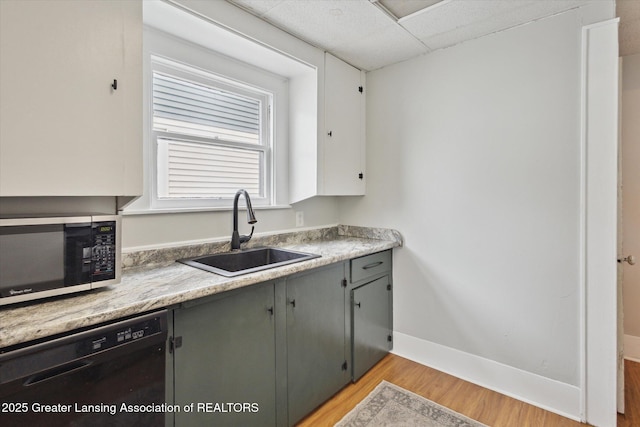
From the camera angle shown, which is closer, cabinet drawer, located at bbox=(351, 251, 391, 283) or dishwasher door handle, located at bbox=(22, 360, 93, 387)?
dishwasher door handle, located at bbox=(22, 360, 93, 387)

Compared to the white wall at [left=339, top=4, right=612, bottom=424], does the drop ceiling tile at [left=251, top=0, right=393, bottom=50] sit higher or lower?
higher

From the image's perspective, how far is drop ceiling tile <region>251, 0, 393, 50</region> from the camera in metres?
1.79

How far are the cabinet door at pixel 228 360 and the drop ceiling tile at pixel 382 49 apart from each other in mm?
1786

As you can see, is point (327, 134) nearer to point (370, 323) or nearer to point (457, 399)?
point (370, 323)

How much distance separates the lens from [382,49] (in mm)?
2311

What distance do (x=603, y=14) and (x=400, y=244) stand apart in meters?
1.80

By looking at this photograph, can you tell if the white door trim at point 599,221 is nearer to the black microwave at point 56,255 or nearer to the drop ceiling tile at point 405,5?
the drop ceiling tile at point 405,5

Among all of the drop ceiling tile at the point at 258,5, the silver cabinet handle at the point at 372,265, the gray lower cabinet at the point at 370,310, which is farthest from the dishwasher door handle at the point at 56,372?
the drop ceiling tile at the point at 258,5

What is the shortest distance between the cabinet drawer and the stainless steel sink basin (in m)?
0.40

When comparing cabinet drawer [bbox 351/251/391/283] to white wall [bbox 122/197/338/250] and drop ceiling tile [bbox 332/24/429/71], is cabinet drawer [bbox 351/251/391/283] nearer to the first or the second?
white wall [bbox 122/197/338/250]

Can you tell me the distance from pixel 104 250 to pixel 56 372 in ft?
1.35

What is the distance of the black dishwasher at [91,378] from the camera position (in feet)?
2.88

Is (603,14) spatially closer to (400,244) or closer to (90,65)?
(400,244)

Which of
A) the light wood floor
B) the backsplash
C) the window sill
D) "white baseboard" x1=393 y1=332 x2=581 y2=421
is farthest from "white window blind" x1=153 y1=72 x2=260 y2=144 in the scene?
"white baseboard" x1=393 y1=332 x2=581 y2=421
